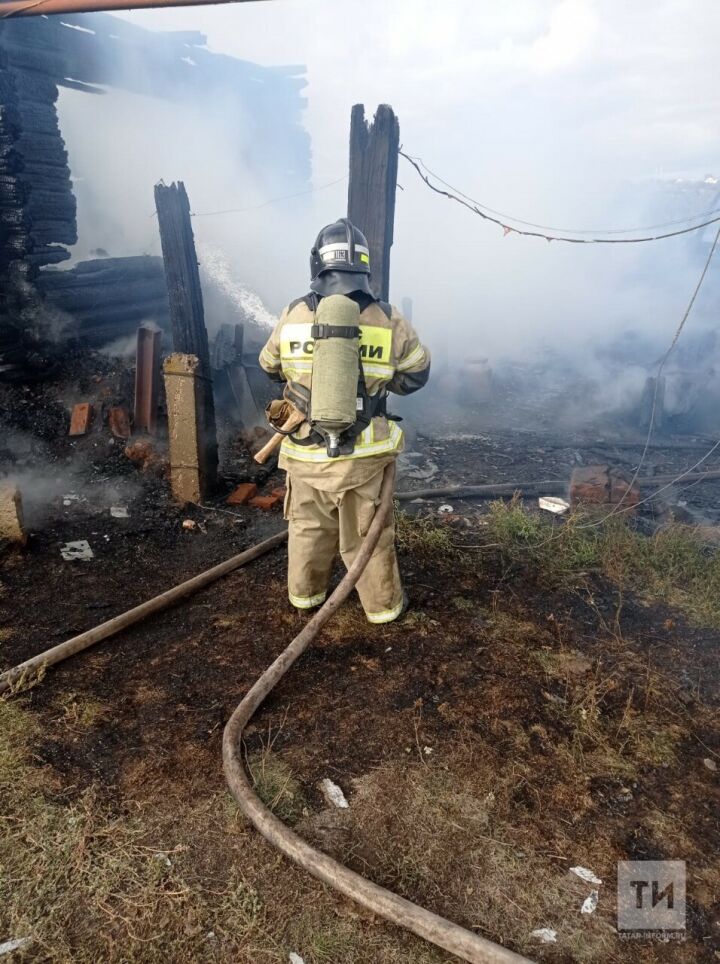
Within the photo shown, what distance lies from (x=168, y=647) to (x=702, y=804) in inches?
110

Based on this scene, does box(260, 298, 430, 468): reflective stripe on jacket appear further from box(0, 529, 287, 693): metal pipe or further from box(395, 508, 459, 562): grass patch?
box(395, 508, 459, 562): grass patch

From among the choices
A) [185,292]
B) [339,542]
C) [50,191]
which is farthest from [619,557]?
[50,191]

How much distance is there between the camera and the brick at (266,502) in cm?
564

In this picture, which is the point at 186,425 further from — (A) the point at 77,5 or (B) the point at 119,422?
(A) the point at 77,5

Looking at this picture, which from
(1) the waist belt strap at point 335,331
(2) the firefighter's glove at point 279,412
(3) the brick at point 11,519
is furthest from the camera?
(3) the brick at point 11,519

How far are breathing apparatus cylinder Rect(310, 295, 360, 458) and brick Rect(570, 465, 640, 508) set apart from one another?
10.5 feet

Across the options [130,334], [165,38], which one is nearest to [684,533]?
[130,334]

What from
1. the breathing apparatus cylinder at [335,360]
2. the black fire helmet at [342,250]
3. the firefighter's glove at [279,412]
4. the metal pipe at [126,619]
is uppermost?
the black fire helmet at [342,250]

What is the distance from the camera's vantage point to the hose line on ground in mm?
1874

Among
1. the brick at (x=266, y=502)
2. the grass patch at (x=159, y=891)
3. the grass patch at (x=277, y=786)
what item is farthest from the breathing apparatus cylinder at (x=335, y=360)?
the brick at (x=266, y=502)

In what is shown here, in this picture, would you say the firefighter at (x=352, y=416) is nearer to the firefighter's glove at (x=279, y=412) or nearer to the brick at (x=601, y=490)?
the firefighter's glove at (x=279, y=412)

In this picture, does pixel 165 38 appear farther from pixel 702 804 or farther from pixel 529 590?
pixel 702 804

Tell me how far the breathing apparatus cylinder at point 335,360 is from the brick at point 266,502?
8.61 ft

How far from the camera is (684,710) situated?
315 centimetres
